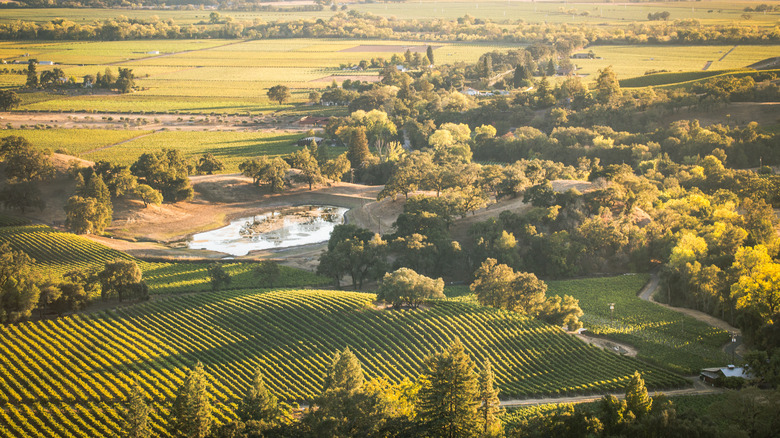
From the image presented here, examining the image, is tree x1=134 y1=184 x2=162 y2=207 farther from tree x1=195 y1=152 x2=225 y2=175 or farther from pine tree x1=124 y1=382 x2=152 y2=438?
pine tree x1=124 y1=382 x2=152 y2=438

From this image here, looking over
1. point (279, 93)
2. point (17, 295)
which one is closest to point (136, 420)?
point (17, 295)

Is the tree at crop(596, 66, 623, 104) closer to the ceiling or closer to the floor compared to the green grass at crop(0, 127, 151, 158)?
closer to the ceiling

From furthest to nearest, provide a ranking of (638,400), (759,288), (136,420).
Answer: (759,288), (638,400), (136,420)

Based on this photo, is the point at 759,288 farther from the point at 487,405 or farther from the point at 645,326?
the point at 487,405

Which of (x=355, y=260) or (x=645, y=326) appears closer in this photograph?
(x=645, y=326)

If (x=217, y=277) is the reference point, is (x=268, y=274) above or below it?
below

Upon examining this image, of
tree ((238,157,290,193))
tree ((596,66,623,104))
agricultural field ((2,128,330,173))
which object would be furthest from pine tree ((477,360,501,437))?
tree ((596,66,623,104))

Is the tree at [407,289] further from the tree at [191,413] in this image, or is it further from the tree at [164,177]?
the tree at [164,177]
